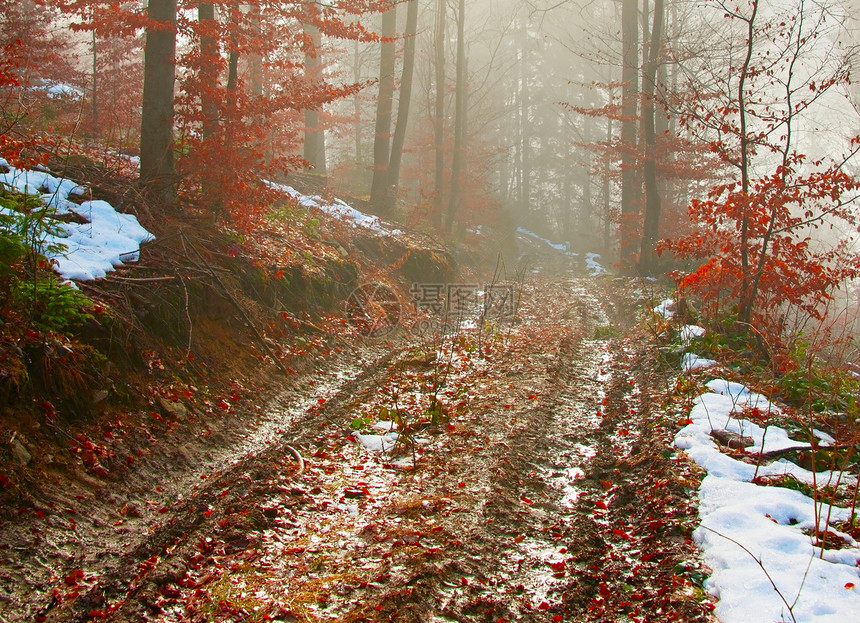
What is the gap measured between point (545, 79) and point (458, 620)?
44.5 m

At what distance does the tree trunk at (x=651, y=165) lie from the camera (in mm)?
15939

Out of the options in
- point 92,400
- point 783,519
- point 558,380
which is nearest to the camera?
point 783,519

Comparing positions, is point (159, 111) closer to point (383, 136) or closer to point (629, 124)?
point (383, 136)

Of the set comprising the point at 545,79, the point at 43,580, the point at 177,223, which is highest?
the point at 545,79

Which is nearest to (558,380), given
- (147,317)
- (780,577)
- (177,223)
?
(780,577)

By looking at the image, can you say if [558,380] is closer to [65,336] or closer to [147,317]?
[147,317]

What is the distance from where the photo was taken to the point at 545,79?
4256 centimetres

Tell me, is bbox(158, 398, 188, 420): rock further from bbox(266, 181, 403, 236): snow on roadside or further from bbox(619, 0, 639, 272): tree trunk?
bbox(619, 0, 639, 272): tree trunk

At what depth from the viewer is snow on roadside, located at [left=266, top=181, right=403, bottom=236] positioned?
1401 cm

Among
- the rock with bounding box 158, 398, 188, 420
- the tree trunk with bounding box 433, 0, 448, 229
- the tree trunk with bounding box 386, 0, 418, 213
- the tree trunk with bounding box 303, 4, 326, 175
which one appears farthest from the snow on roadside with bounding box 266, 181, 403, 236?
the rock with bounding box 158, 398, 188, 420

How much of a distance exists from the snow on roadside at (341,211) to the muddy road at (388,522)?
7.80 metres

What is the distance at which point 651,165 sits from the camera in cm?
1673

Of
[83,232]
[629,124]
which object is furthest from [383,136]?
[83,232]

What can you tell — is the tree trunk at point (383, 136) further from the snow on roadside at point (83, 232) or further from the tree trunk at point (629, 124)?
the snow on roadside at point (83, 232)
